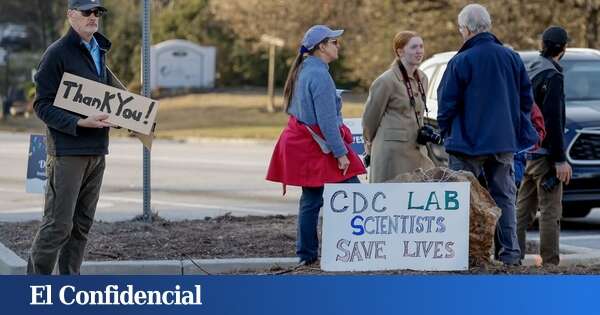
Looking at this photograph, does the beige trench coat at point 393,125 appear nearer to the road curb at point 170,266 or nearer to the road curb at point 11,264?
the road curb at point 170,266

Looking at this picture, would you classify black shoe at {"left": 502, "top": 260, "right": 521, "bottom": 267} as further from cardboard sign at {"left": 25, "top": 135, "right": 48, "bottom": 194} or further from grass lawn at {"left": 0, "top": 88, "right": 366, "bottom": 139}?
grass lawn at {"left": 0, "top": 88, "right": 366, "bottom": 139}

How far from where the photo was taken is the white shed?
49.5 metres

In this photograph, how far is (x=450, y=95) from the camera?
8.13 m

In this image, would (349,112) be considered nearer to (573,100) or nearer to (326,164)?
(573,100)

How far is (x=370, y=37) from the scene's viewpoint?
38.0 meters

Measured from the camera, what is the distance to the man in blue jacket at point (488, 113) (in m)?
8.09

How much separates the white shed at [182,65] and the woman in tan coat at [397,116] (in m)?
40.2

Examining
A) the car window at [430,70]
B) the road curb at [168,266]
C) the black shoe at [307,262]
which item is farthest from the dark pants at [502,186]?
the car window at [430,70]

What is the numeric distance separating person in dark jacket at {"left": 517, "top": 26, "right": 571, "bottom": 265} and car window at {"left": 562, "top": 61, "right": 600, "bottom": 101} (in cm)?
389

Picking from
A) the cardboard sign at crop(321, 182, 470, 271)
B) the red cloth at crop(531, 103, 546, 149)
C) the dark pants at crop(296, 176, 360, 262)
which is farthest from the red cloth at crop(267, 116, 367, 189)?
the red cloth at crop(531, 103, 546, 149)

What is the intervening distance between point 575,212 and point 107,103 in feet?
24.5

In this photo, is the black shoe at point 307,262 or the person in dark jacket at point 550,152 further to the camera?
the person in dark jacket at point 550,152

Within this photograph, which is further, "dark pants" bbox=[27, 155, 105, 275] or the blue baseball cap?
the blue baseball cap

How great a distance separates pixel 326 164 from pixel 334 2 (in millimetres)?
30683
